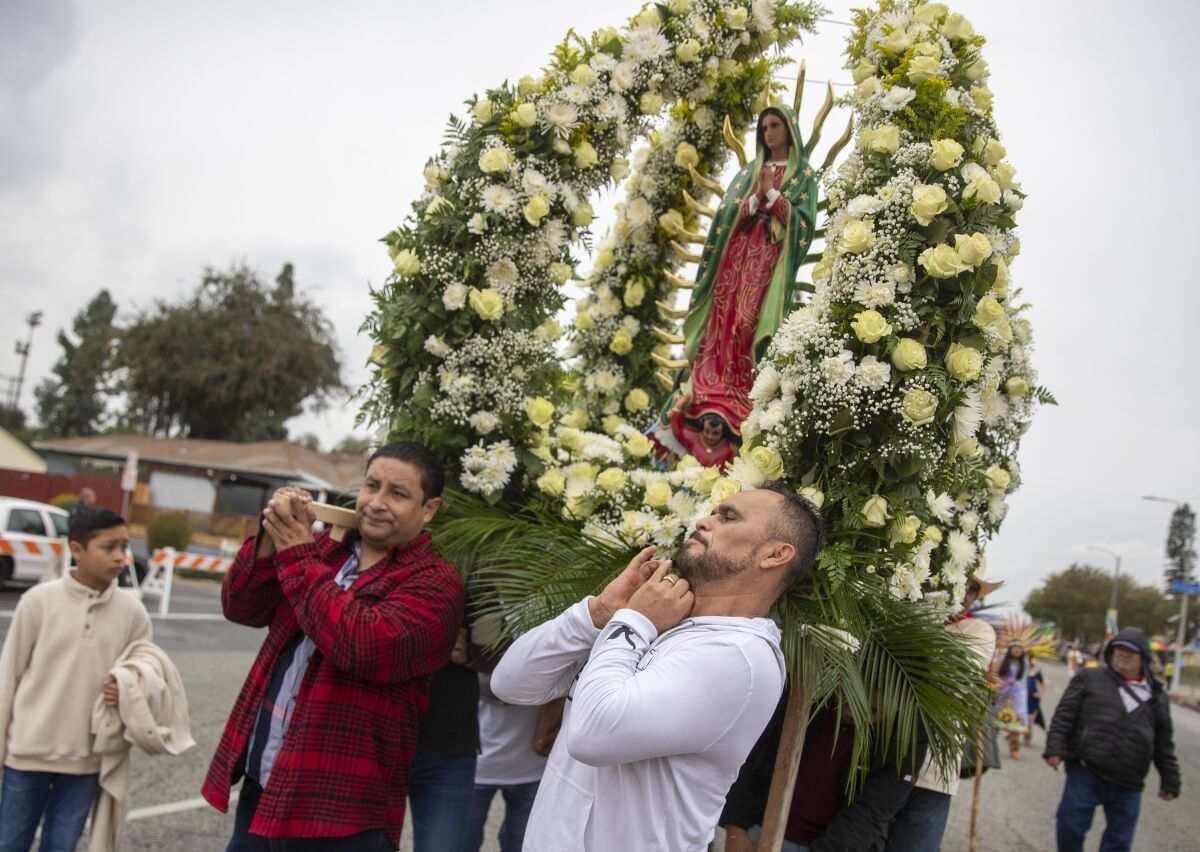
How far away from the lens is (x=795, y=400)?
3.15 m

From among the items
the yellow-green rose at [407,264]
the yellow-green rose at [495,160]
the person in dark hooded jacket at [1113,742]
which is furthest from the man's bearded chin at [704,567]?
the person in dark hooded jacket at [1113,742]

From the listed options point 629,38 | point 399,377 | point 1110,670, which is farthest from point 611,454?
point 1110,670

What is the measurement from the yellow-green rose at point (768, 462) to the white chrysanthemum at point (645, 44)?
8.11ft

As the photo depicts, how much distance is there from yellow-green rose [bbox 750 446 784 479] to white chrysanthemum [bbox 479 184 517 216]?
5.73 ft

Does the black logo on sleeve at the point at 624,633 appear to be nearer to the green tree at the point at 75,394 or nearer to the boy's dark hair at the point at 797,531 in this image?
the boy's dark hair at the point at 797,531

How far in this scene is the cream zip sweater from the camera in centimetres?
358

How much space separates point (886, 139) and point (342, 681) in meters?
2.47

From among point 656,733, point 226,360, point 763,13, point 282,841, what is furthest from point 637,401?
point 226,360

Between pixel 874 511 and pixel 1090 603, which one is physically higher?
pixel 874 511

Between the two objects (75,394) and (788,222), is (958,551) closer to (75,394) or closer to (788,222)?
(788,222)

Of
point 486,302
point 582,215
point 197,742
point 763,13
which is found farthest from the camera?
point 197,742

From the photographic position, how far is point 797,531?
234 centimetres

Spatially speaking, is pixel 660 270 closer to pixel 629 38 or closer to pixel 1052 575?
pixel 629 38

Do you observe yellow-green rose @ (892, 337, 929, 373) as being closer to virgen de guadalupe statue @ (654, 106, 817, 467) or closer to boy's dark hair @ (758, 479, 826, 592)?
boy's dark hair @ (758, 479, 826, 592)
